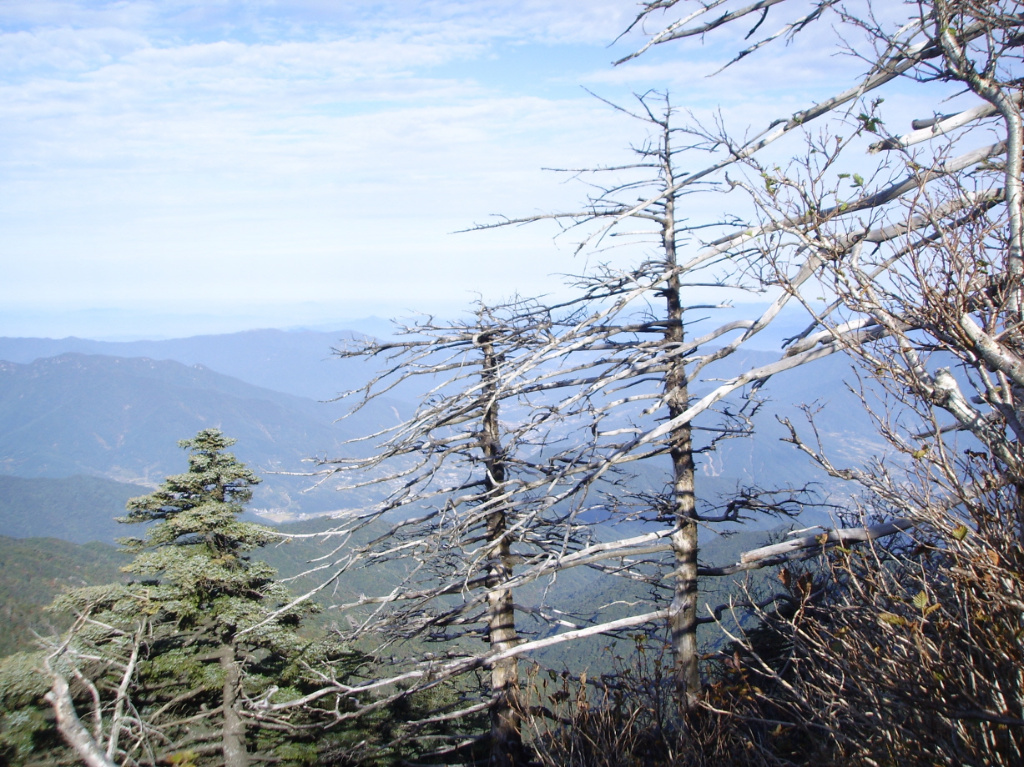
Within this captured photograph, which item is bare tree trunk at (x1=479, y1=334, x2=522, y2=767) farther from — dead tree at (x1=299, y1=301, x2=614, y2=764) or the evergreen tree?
the evergreen tree

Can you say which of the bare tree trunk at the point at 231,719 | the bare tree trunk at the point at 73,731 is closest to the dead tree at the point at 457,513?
the bare tree trunk at the point at 231,719

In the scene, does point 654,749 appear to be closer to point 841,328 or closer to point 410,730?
point 841,328

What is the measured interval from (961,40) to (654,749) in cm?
536

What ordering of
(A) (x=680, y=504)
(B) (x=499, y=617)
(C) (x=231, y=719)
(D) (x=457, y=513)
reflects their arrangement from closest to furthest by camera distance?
(A) (x=680, y=504) → (D) (x=457, y=513) → (B) (x=499, y=617) → (C) (x=231, y=719)

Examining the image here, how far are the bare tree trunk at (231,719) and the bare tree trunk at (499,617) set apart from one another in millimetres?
3397

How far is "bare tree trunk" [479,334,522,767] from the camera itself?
805cm

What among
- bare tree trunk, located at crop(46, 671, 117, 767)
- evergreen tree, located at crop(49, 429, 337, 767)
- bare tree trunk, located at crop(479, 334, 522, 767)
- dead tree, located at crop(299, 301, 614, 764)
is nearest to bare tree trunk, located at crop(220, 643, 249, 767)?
evergreen tree, located at crop(49, 429, 337, 767)

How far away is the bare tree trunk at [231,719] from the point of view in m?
8.64

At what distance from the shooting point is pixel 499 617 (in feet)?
28.0

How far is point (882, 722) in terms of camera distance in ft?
10.3

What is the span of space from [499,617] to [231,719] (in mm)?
4025

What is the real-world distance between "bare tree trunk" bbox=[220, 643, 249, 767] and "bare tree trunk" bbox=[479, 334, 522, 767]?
340cm

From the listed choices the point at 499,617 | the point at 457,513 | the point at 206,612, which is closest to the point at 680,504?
the point at 457,513

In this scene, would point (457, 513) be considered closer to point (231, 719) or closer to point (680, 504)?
point (680, 504)
